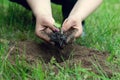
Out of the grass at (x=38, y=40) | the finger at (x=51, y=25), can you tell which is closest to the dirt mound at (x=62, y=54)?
the grass at (x=38, y=40)

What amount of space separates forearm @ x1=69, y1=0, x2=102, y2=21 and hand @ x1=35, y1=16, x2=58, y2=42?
16 centimetres

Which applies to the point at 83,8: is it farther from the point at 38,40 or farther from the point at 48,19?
the point at 38,40

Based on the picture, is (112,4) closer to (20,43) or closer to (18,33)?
(18,33)

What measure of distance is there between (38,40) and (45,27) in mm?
479

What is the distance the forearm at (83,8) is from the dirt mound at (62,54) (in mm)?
195

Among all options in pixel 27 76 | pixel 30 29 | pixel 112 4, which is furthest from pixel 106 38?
pixel 112 4

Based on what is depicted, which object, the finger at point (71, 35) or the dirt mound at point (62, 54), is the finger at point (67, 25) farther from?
the dirt mound at point (62, 54)

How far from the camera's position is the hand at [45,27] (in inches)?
84.8

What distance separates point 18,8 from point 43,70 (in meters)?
1.51

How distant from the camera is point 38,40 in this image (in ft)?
8.77

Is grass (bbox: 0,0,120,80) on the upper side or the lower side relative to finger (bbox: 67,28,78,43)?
lower

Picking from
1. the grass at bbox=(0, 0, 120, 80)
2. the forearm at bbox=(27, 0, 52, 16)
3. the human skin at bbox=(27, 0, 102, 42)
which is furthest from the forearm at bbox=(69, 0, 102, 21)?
the grass at bbox=(0, 0, 120, 80)

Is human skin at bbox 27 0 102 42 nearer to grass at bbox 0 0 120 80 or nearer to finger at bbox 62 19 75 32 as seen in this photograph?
finger at bbox 62 19 75 32

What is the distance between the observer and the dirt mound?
6.75 feet
